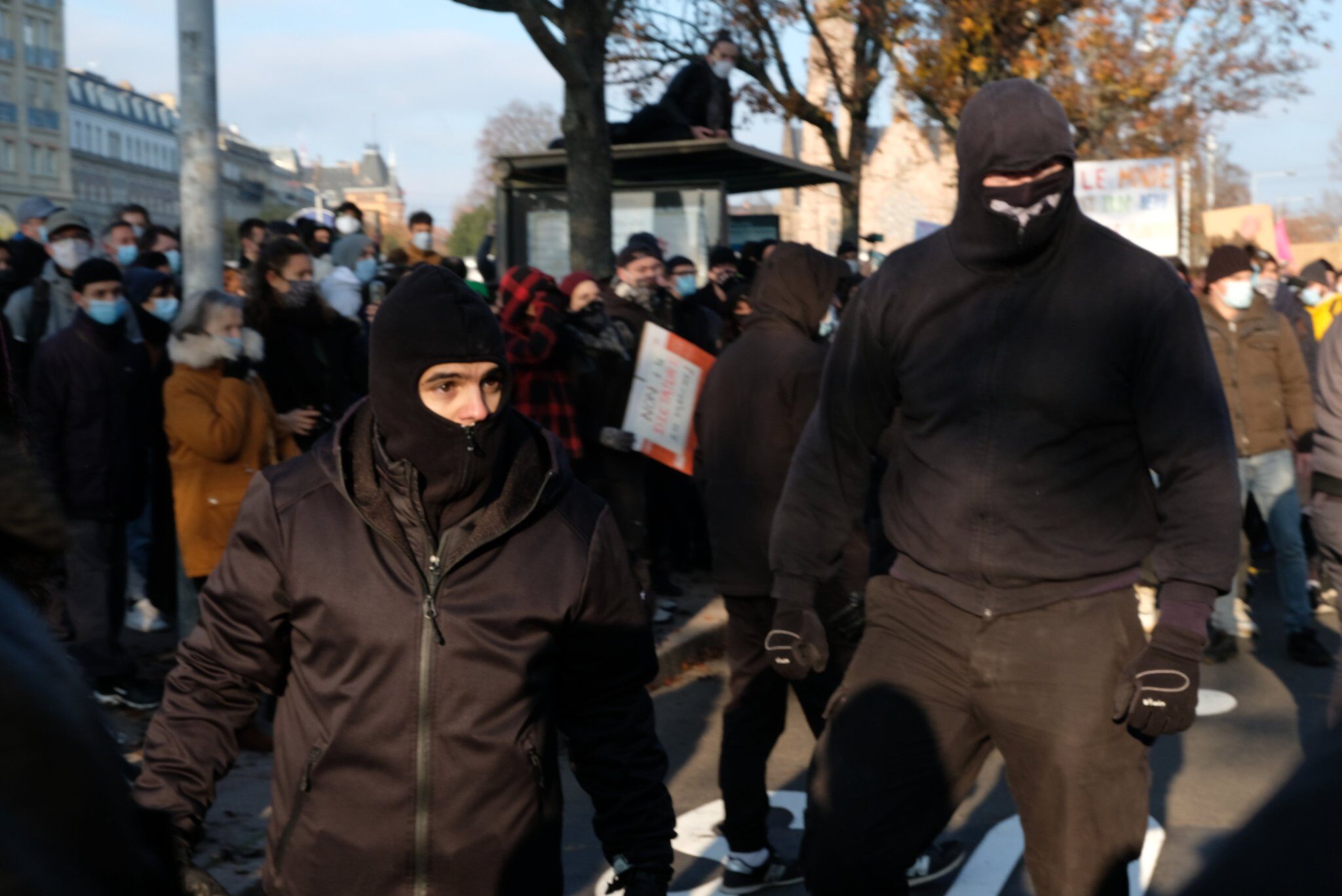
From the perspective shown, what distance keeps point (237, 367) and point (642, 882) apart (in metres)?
4.15

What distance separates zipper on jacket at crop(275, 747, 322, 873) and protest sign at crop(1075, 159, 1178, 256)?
1551cm

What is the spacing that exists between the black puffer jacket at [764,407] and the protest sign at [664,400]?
88.6 inches

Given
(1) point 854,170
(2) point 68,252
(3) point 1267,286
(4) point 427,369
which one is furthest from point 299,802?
(1) point 854,170

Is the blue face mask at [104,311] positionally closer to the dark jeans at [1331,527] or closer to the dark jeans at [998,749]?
the dark jeans at [998,749]

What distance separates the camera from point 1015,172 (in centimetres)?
361

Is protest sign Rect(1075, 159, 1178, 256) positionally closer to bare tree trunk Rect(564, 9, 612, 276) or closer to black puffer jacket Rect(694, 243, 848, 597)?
Result: bare tree trunk Rect(564, 9, 612, 276)

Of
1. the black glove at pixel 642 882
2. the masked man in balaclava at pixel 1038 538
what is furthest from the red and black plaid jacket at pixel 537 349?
the black glove at pixel 642 882

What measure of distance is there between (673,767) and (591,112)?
5039 mm

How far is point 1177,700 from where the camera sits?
3334 millimetres

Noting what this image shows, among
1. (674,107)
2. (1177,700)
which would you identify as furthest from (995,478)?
(674,107)

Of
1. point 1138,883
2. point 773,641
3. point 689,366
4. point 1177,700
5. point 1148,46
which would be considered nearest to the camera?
point 1177,700

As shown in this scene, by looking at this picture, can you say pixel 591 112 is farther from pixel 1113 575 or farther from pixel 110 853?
pixel 110 853

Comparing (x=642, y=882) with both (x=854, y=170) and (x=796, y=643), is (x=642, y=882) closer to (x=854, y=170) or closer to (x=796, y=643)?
(x=796, y=643)

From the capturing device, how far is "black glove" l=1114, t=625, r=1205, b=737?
11.0 feet
